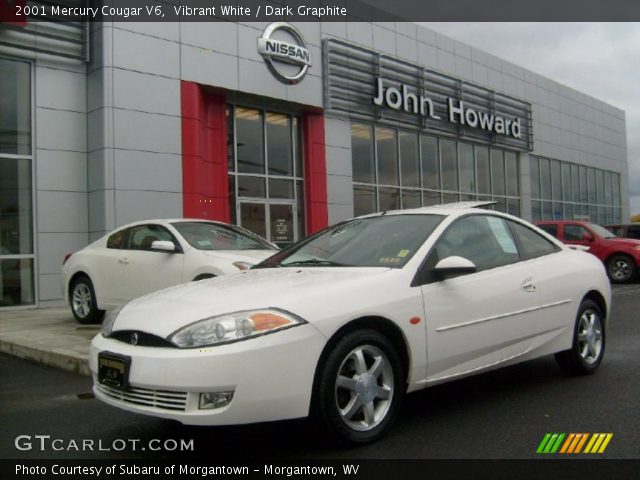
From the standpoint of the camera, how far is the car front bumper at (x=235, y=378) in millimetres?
3205

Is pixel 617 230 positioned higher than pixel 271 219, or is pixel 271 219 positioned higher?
pixel 271 219

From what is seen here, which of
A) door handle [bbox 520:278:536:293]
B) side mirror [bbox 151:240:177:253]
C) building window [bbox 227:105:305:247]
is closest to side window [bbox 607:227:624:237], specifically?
building window [bbox 227:105:305:247]

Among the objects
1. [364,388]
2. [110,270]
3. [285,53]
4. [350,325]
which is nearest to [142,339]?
[350,325]

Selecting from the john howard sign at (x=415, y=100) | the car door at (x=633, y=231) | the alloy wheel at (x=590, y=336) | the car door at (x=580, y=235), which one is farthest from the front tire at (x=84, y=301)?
the car door at (x=633, y=231)

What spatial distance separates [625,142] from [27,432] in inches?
1465

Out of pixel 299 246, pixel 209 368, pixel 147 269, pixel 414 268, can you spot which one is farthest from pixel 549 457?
pixel 147 269

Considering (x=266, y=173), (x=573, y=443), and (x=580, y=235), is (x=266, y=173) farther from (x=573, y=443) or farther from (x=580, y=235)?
(x=573, y=443)

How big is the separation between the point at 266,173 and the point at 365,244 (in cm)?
1189

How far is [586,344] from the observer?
5.34 m

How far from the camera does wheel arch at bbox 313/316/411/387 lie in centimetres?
348

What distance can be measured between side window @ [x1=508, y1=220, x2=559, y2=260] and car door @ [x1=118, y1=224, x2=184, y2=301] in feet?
13.6

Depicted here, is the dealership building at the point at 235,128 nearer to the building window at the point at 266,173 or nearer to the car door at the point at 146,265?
the building window at the point at 266,173

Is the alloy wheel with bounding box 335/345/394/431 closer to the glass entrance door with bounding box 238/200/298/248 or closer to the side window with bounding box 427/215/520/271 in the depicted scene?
the side window with bounding box 427/215/520/271

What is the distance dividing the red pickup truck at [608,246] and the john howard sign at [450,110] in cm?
598
